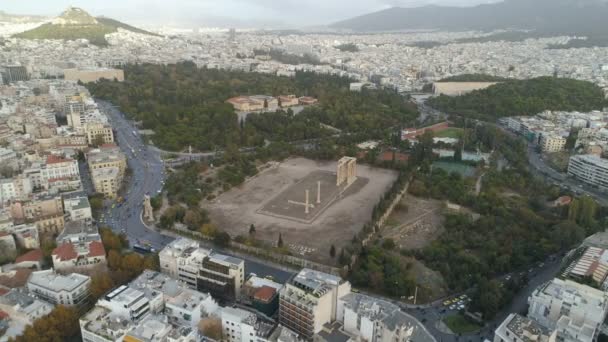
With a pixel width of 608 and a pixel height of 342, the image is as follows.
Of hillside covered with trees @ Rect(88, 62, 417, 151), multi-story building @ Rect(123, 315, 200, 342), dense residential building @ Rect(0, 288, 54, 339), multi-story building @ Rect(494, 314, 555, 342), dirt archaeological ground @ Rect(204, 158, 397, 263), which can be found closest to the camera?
multi-story building @ Rect(123, 315, 200, 342)

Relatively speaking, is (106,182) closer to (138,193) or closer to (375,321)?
(138,193)

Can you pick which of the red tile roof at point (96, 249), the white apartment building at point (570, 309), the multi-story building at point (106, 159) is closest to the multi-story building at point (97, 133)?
the multi-story building at point (106, 159)

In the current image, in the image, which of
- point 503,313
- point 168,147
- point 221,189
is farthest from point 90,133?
point 503,313

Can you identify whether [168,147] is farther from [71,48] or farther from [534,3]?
[534,3]

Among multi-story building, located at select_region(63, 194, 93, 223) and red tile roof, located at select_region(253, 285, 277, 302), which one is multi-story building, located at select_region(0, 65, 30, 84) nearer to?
multi-story building, located at select_region(63, 194, 93, 223)

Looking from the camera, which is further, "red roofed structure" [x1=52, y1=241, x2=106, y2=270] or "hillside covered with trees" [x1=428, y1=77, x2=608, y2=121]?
"hillside covered with trees" [x1=428, y1=77, x2=608, y2=121]

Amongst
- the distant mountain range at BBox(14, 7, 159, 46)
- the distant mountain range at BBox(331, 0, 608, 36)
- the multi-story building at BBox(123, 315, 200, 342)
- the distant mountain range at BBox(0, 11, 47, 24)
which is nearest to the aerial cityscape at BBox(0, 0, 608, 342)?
the multi-story building at BBox(123, 315, 200, 342)
